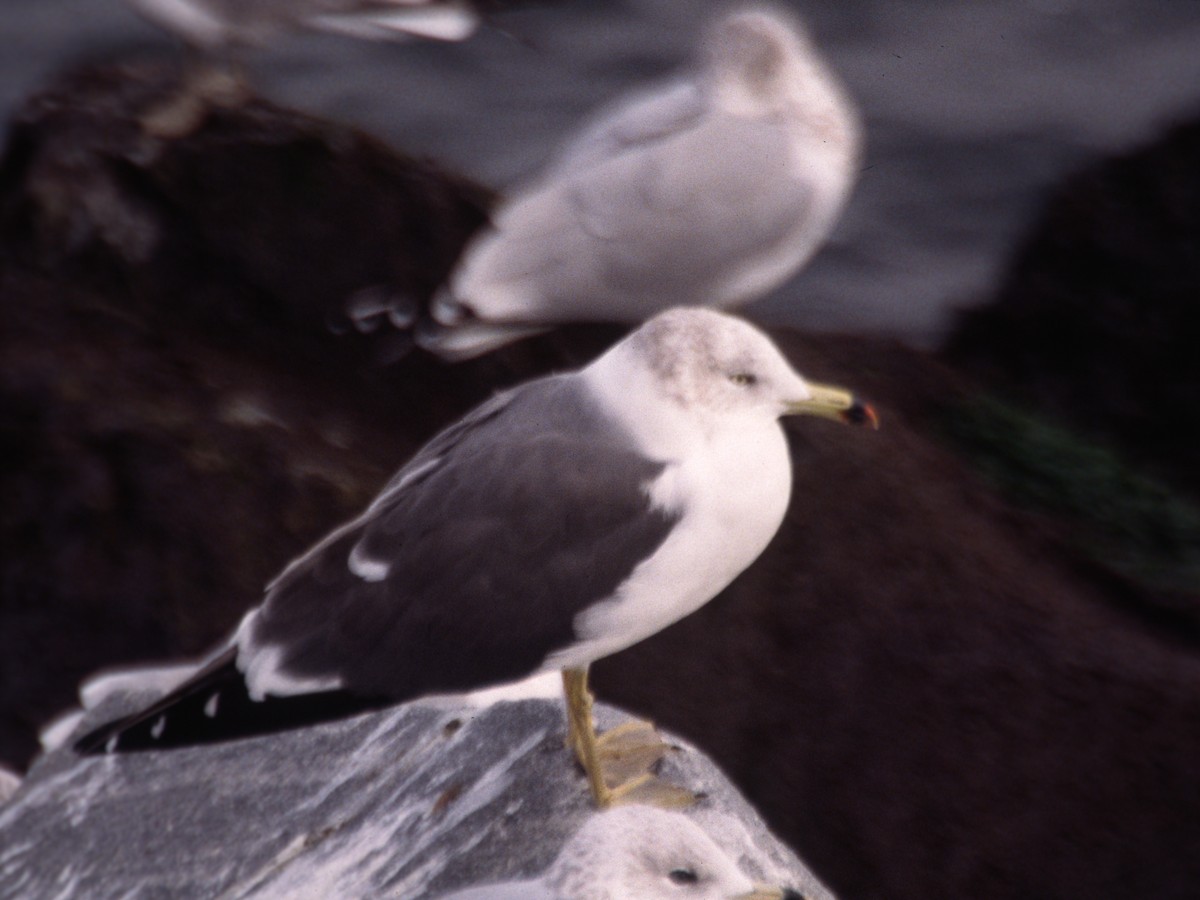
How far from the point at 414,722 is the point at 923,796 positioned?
1.59 m

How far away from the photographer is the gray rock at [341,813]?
3086 millimetres

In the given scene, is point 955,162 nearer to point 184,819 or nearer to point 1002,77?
point 1002,77

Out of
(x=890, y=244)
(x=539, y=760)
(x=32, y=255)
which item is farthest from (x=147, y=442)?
(x=890, y=244)

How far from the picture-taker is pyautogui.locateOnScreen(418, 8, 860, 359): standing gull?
5.02 m

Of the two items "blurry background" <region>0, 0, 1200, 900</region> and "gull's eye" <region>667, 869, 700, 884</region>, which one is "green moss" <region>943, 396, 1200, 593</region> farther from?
"gull's eye" <region>667, 869, 700, 884</region>

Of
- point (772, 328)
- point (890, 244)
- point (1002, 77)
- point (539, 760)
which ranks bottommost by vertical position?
point (890, 244)

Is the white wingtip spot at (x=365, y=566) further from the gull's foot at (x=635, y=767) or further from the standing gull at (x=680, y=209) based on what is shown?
the standing gull at (x=680, y=209)

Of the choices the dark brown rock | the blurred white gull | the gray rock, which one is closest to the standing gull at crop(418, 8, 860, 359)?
the gray rock

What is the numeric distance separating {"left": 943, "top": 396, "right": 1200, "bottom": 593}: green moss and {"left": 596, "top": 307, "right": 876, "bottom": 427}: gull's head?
279cm

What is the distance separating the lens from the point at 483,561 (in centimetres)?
296

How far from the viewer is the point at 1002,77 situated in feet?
31.3

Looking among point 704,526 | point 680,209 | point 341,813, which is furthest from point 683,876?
point 680,209

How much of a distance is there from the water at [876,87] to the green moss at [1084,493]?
2.46m

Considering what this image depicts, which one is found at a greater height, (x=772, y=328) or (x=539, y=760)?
(x=539, y=760)
